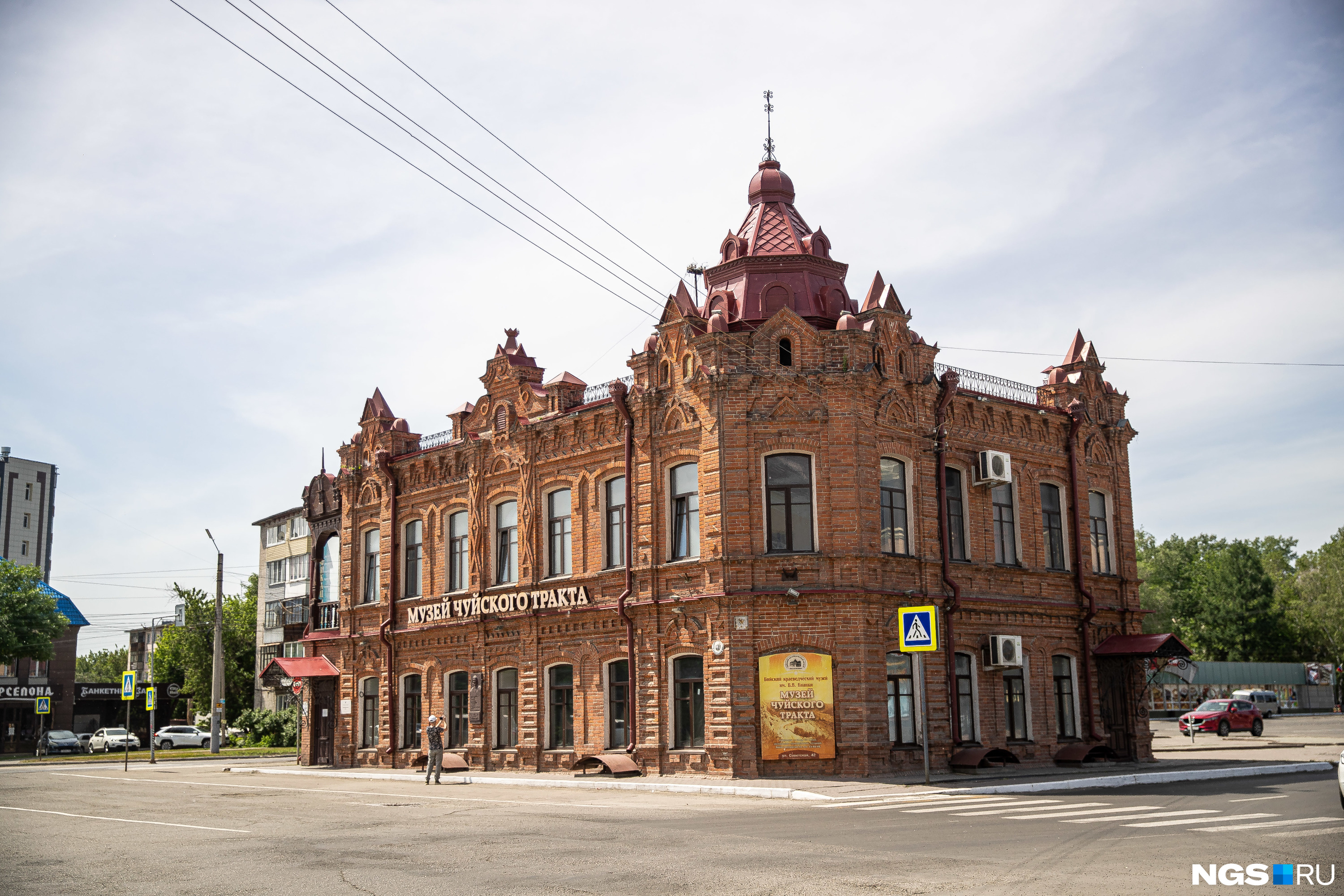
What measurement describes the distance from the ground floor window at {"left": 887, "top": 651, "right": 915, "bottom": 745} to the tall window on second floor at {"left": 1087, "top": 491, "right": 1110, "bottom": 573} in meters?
8.08

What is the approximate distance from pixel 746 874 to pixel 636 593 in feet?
53.0

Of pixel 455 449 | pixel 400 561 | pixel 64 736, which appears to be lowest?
pixel 64 736

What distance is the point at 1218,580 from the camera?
86.9 meters

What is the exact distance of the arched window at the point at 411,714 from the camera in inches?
1344

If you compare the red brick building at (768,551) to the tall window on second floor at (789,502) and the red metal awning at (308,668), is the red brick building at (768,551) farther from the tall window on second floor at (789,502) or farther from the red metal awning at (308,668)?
the red metal awning at (308,668)

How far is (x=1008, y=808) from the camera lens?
18109 mm

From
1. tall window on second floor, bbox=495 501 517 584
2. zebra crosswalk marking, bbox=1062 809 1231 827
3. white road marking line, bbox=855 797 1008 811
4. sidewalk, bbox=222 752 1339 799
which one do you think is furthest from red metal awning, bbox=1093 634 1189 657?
tall window on second floor, bbox=495 501 517 584

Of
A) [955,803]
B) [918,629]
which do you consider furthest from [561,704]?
[955,803]

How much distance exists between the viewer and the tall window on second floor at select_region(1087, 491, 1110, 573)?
102ft

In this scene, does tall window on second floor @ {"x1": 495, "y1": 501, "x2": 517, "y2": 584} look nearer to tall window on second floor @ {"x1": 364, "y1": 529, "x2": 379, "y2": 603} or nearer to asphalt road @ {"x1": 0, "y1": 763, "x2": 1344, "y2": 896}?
tall window on second floor @ {"x1": 364, "y1": 529, "x2": 379, "y2": 603}

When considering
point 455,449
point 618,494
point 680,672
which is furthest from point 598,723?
point 455,449

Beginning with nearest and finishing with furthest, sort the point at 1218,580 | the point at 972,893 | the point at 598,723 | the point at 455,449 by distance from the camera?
the point at 972,893 < the point at 598,723 < the point at 455,449 < the point at 1218,580

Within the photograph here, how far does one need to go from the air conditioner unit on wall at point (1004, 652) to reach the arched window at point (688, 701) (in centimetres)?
691

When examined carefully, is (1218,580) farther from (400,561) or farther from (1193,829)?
(1193,829)
